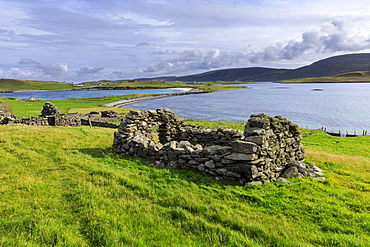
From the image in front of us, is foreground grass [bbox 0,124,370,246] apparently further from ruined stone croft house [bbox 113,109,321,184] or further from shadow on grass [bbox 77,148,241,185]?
ruined stone croft house [bbox 113,109,321,184]

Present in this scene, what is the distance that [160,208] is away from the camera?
7695mm

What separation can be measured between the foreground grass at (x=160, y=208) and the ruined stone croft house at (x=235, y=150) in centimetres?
79

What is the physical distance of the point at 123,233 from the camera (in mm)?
5934

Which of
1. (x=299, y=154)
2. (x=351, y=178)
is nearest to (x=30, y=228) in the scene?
(x=299, y=154)

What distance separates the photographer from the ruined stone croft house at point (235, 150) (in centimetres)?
1084

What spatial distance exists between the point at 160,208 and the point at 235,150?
16.4 feet

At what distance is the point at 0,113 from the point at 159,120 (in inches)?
1150

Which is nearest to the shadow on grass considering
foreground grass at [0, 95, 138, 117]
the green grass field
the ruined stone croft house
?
the green grass field

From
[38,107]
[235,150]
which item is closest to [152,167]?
[235,150]

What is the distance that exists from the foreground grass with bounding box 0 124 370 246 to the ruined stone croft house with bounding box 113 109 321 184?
79 centimetres

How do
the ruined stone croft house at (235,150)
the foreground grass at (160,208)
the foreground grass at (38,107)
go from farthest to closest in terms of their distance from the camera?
the foreground grass at (38,107)
the ruined stone croft house at (235,150)
the foreground grass at (160,208)

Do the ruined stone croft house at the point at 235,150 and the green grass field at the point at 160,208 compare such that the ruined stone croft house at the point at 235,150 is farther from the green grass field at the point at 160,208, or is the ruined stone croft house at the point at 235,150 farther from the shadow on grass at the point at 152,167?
the green grass field at the point at 160,208

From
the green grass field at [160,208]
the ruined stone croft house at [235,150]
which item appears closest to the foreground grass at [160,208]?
the green grass field at [160,208]

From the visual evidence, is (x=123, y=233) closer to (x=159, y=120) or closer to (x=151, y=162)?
(x=151, y=162)
